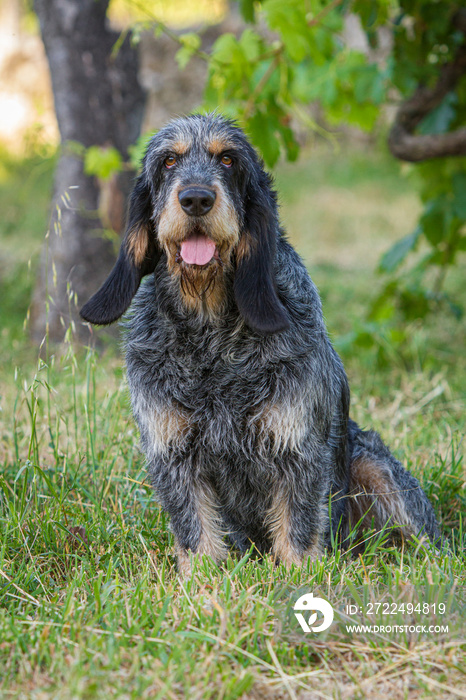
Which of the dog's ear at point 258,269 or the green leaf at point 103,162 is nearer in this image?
the dog's ear at point 258,269

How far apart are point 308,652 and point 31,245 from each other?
387 inches

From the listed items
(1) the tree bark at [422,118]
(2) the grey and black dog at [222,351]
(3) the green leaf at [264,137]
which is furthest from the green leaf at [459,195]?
(2) the grey and black dog at [222,351]

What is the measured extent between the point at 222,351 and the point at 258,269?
34 cm

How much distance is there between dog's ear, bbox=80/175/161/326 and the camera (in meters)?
2.86

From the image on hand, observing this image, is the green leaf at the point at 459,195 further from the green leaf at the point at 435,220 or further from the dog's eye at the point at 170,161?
the dog's eye at the point at 170,161

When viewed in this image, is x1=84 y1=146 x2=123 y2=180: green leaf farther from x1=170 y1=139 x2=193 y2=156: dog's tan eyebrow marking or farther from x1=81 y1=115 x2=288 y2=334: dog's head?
x1=170 y1=139 x2=193 y2=156: dog's tan eyebrow marking

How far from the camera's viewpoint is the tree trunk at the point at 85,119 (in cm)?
618

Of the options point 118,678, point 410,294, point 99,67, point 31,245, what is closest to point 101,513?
point 118,678

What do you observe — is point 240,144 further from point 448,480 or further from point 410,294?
point 410,294

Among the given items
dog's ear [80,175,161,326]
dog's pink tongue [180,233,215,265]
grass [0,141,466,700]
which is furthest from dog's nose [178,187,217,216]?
grass [0,141,466,700]

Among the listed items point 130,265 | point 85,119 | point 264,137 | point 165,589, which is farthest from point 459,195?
point 165,589

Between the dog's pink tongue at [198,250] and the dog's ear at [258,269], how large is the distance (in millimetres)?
146

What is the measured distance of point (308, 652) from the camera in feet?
7.11

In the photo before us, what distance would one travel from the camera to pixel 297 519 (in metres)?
2.86
